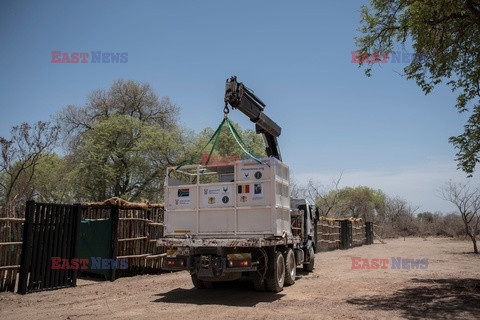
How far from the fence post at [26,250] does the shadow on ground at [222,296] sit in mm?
3393

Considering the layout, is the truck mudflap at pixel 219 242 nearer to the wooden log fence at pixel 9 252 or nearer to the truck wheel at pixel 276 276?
the truck wheel at pixel 276 276

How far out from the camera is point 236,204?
9547 millimetres

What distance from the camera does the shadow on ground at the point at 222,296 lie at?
8883mm

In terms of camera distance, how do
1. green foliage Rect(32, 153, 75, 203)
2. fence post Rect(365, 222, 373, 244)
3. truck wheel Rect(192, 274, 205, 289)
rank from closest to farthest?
truck wheel Rect(192, 274, 205, 289)
green foliage Rect(32, 153, 75, 203)
fence post Rect(365, 222, 373, 244)

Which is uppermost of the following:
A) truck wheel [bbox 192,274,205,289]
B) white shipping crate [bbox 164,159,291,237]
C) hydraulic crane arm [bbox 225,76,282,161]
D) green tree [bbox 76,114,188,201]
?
green tree [bbox 76,114,188,201]

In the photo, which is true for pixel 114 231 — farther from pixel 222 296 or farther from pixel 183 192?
pixel 222 296

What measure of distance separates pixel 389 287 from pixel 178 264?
6.12 metres

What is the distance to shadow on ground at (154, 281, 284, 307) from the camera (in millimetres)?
8883

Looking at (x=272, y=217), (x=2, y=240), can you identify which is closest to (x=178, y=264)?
(x=272, y=217)

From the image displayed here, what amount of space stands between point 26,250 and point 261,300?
20.1ft

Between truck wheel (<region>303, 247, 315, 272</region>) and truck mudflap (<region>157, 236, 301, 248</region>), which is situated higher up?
truck mudflap (<region>157, 236, 301, 248</region>)

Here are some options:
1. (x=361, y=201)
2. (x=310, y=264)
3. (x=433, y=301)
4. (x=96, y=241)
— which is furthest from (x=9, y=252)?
(x=361, y=201)

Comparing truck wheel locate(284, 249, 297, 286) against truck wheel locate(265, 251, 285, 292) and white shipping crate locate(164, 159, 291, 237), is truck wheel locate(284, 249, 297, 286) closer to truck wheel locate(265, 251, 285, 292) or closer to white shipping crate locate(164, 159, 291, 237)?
truck wheel locate(265, 251, 285, 292)

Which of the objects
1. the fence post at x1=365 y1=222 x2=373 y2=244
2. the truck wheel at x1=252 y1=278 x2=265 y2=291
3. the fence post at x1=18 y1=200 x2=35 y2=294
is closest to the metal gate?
the fence post at x1=18 y1=200 x2=35 y2=294
